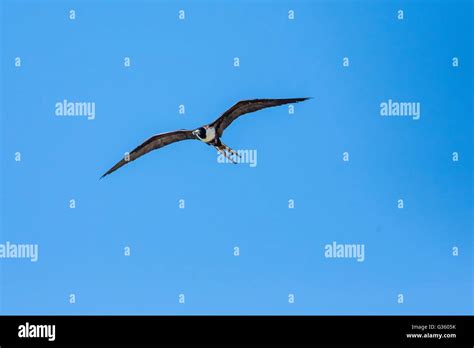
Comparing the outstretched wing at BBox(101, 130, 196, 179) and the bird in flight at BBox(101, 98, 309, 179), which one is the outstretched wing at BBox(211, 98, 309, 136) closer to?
the bird in flight at BBox(101, 98, 309, 179)

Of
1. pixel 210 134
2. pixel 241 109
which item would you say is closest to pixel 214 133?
pixel 210 134

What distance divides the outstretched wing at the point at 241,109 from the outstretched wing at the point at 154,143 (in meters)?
0.68

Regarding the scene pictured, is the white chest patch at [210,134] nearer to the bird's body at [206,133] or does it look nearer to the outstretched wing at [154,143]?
the bird's body at [206,133]

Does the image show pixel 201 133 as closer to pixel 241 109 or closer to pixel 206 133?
pixel 206 133

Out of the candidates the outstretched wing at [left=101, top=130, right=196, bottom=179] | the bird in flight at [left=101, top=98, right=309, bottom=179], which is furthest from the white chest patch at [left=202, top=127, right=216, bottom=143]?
the outstretched wing at [left=101, top=130, right=196, bottom=179]

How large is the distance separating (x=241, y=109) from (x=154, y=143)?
1.88 metres

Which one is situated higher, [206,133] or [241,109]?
[241,109]

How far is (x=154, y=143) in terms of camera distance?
15656 mm

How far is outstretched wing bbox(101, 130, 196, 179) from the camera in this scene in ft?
50.8
